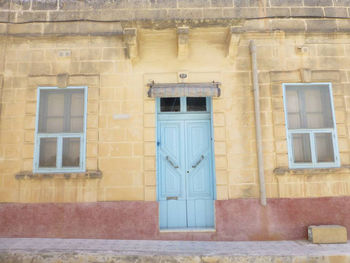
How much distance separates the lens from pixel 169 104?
18.3ft

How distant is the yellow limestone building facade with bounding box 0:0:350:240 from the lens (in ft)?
16.6

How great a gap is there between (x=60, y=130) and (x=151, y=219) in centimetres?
250

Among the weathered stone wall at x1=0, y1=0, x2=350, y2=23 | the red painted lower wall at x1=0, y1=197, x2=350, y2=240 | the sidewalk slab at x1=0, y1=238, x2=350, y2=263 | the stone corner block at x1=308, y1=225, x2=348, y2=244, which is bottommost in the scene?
the sidewalk slab at x1=0, y1=238, x2=350, y2=263

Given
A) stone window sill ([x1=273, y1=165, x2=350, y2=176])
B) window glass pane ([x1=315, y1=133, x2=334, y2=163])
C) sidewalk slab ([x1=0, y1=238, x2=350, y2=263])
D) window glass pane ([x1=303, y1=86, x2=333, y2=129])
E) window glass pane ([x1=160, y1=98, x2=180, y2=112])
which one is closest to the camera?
sidewalk slab ([x1=0, y1=238, x2=350, y2=263])

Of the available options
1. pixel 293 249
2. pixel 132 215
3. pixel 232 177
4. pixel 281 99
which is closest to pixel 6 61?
pixel 132 215

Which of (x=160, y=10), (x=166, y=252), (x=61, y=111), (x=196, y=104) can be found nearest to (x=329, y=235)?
(x=166, y=252)

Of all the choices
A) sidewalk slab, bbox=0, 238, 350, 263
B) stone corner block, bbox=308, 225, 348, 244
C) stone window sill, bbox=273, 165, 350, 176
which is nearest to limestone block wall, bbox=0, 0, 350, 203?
stone window sill, bbox=273, 165, 350, 176

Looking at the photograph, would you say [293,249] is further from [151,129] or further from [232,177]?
[151,129]

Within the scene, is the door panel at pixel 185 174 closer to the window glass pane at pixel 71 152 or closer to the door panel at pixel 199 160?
the door panel at pixel 199 160

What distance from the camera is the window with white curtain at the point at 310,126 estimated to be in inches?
208

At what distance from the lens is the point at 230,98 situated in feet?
17.7

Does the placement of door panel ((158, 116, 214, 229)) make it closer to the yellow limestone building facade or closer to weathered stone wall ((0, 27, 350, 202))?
the yellow limestone building facade

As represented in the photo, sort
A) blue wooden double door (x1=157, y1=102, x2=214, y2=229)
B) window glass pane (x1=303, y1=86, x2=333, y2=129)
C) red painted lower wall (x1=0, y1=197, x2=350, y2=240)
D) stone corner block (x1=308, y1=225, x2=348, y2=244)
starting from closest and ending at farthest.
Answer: stone corner block (x1=308, y1=225, x2=348, y2=244)
red painted lower wall (x1=0, y1=197, x2=350, y2=240)
blue wooden double door (x1=157, y1=102, x2=214, y2=229)
window glass pane (x1=303, y1=86, x2=333, y2=129)

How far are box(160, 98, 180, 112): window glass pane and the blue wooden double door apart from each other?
0.16 metres
